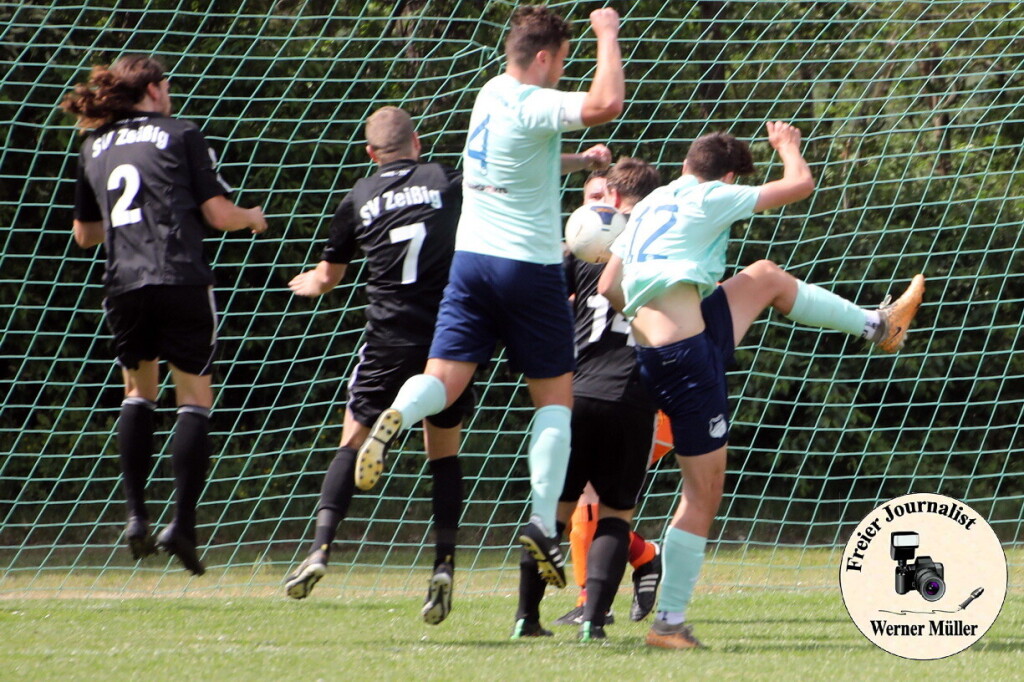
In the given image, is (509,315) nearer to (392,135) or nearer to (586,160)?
(586,160)

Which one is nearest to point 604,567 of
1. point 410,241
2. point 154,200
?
point 410,241

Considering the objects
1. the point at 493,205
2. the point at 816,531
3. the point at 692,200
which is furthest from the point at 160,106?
the point at 816,531

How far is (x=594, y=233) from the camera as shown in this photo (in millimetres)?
4875

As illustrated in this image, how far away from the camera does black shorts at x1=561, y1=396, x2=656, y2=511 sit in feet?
16.0

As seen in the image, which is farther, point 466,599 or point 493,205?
point 466,599

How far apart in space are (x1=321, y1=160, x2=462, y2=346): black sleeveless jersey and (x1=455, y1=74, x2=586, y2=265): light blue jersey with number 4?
0.53 meters

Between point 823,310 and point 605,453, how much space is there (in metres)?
0.93

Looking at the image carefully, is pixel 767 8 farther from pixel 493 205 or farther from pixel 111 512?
pixel 493 205

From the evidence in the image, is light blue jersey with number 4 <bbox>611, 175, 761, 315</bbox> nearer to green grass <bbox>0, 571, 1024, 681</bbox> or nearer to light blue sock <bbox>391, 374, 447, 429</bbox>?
light blue sock <bbox>391, 374, 447, 429</bbox>

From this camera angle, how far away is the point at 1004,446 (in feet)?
32.3

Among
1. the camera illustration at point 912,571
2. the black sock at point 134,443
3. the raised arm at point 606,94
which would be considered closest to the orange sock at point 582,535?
the camera illustration at point 912,571

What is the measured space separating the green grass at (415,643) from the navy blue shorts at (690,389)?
72cm

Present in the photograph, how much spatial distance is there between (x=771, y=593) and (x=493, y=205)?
2.97 m

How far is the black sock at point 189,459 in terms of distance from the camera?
193 inches
